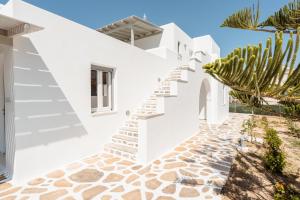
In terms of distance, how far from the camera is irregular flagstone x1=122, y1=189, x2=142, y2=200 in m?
3.90

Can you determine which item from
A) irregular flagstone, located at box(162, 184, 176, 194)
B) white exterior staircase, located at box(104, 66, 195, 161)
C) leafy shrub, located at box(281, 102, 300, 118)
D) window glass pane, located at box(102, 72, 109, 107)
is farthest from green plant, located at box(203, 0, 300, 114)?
window glass pane, located at box(102, 72, 109, 107)

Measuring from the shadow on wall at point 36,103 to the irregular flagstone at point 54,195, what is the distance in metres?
1.52

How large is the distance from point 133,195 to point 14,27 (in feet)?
16.7

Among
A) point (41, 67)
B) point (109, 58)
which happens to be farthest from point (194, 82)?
point (41, 67)

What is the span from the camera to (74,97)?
580 cm

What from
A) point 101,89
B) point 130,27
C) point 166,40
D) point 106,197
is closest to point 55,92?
point 101,89

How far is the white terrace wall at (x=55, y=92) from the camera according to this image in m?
4.51

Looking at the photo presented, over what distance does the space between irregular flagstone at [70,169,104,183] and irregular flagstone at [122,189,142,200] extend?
1.19 metres

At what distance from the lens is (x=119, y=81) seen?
24.9ft

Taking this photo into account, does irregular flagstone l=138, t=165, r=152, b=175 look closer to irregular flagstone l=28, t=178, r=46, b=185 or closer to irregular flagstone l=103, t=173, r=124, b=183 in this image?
irregular flagstone l=103, t=173, r=124, b=183

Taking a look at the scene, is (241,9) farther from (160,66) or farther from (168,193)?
(160,66)

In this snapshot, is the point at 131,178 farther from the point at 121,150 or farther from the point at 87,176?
the point at 121,150

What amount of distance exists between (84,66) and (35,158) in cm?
335

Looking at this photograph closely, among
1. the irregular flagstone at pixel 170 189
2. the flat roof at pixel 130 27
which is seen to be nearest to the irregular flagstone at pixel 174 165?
the irregular flagstone at pixel 170 189
